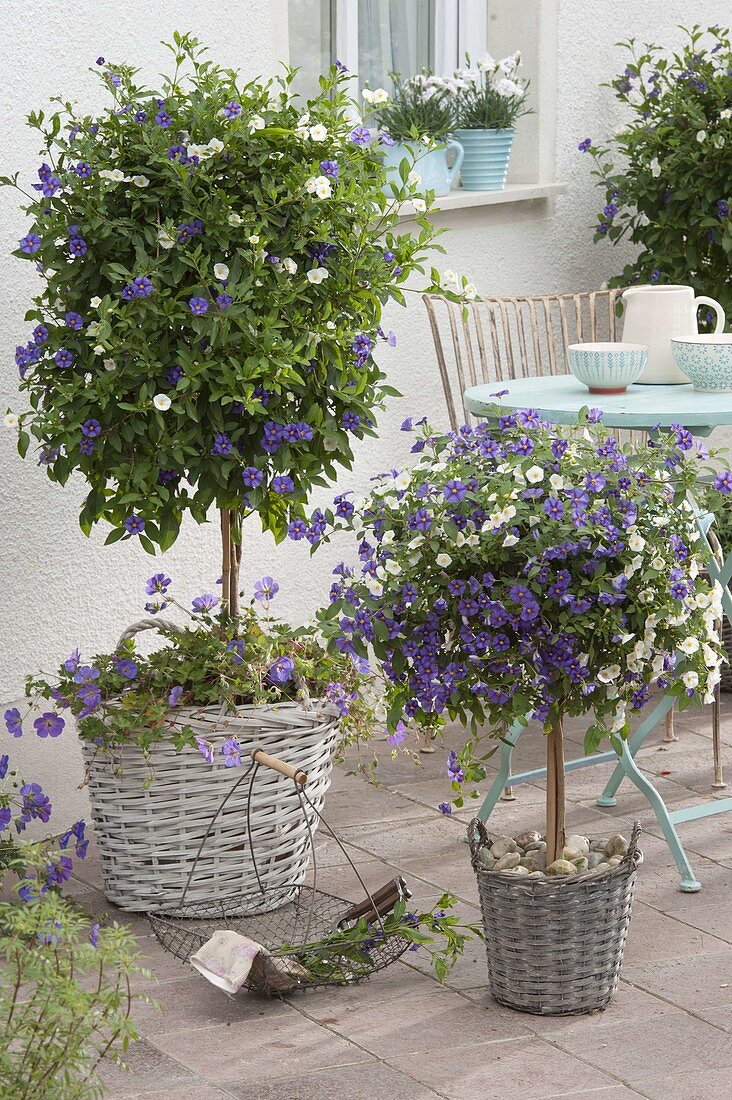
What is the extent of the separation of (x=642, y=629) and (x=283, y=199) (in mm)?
1041

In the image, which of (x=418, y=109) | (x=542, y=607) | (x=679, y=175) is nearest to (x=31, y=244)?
(x=542, y=607)

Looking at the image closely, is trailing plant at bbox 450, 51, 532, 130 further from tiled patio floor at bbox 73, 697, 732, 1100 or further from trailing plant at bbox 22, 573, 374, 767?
tiled patio floor at bbox 73, 697, 732, 1100

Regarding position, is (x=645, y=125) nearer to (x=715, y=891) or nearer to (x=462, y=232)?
(x=462, y=232)

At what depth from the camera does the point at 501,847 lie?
2801 mm

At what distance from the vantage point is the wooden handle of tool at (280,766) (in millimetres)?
2785

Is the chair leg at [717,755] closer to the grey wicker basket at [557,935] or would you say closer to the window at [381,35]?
the grey wicker basket at [557,935]

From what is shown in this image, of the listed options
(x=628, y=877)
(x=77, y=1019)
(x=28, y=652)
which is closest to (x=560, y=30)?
(x=28, y=652)

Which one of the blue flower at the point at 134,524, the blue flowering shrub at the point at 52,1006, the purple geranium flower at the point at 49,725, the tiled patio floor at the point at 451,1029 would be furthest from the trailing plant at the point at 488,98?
the blue flowering shrub at the point at 52,1006

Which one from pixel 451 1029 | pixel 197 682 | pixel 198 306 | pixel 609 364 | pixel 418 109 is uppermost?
pixel 418 109

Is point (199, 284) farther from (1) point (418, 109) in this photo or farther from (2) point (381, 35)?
(2) point (381, 35)

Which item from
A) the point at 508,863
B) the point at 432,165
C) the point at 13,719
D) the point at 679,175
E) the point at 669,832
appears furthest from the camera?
the point at 679,175

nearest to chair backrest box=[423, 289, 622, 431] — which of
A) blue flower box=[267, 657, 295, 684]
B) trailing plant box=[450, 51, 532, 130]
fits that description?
trailing plant box=[450, 51, 532, 130]

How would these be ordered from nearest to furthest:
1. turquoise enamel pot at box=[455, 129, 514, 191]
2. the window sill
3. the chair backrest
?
the chair backrest, the window sill, turquoise enamel pot at box=[455, 129, 514, 191]

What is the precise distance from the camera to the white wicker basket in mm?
3012
